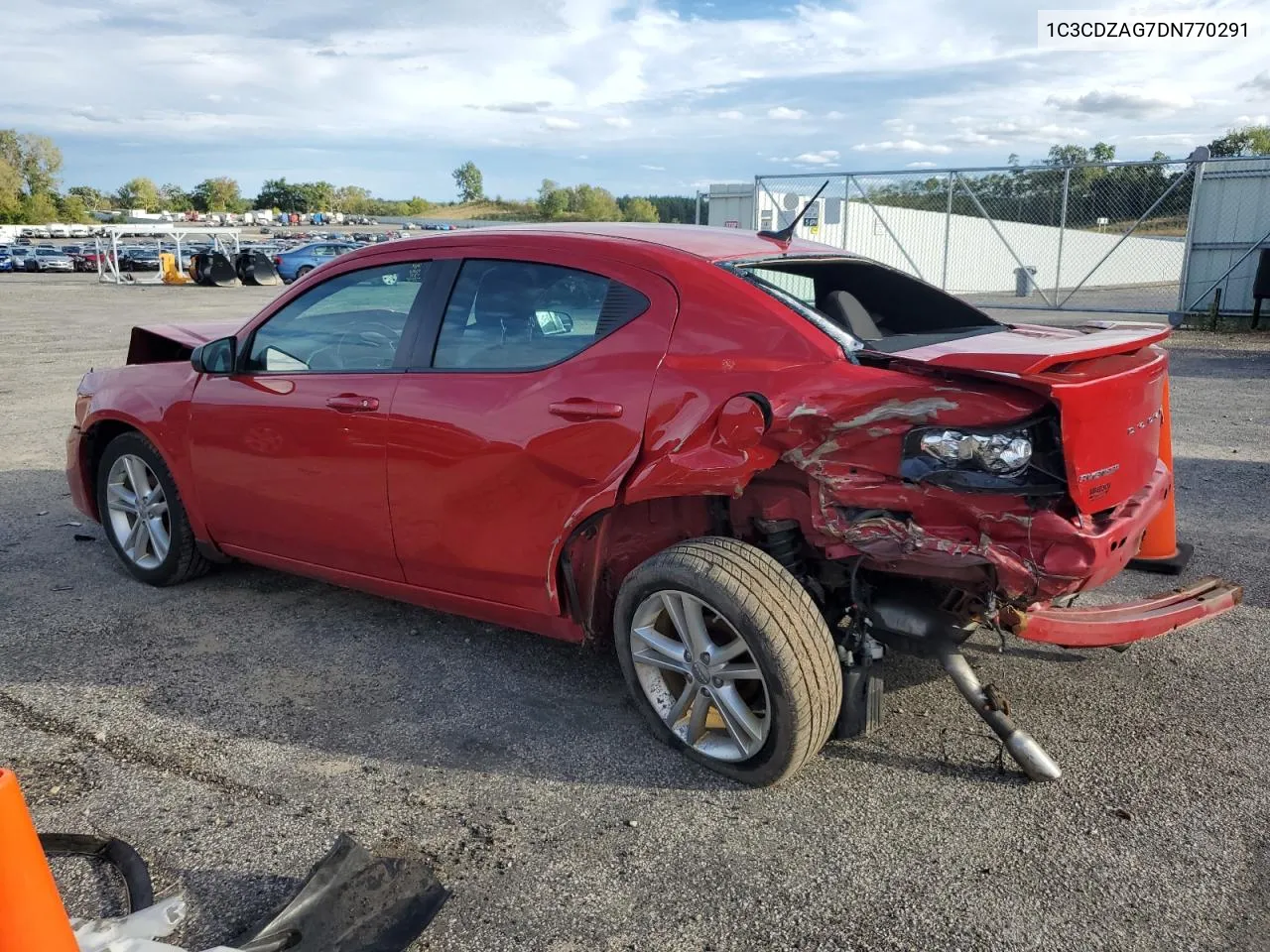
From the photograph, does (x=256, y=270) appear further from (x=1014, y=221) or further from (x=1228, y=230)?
(x=1228, y=230)

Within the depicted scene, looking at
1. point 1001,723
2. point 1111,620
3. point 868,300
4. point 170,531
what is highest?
point 868,300

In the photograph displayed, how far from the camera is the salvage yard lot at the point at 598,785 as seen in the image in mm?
2598

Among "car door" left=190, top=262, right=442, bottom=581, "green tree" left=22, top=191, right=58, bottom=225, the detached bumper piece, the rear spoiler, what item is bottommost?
the detached bumper piece

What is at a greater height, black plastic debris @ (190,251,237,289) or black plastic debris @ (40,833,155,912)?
black plastic debris @ (190,251,237,289)

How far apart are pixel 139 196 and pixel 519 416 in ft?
492

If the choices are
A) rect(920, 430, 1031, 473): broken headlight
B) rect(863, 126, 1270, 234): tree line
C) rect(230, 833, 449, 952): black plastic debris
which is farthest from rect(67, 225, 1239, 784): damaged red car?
rect(863, 126, 1270, 234): tree line

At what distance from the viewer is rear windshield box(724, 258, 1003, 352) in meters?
3.37

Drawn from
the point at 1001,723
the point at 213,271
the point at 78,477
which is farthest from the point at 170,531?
the point at 213,271

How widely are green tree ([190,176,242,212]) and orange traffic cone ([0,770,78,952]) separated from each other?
142 m

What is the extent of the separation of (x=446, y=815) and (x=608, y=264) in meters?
1.84

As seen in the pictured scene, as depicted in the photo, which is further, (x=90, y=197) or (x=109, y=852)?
(x=90, y=197)

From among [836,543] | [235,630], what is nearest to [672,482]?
[836,543]

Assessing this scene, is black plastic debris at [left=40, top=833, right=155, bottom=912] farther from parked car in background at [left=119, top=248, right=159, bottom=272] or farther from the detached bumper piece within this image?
parked car in background at [left=119, top=248, right=159, bottom=272]

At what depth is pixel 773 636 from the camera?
2967 mm
